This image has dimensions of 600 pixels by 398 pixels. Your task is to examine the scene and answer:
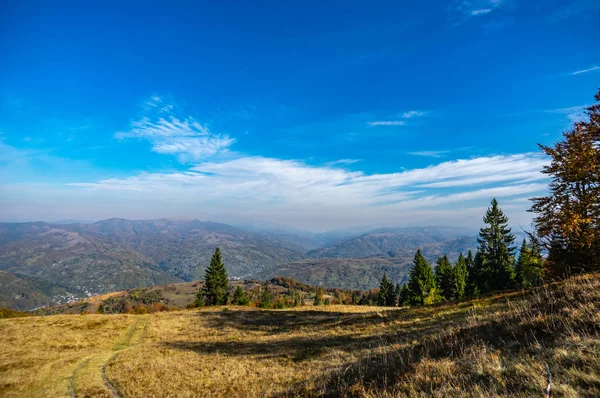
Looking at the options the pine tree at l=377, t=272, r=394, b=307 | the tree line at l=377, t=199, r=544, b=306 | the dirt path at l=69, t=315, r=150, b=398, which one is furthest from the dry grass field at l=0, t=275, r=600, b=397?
the pine tree at l=377, t=272, r=394, b=307

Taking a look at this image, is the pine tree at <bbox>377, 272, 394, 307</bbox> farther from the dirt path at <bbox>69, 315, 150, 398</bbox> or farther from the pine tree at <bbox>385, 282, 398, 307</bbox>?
the dirt path at <bbox>69, 315, 150, 398</bbox>

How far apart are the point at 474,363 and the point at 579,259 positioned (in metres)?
23.6

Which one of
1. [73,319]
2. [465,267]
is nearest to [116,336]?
[73,319]

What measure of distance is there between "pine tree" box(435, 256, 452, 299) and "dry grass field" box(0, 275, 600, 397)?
152 feet

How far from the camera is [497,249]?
55.8m

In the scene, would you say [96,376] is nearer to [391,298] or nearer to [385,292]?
[385,292]

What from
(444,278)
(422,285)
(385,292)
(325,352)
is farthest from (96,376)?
(385,292)

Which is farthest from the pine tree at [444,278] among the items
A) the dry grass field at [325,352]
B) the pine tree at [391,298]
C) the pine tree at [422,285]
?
the dry grass field at [325,352]

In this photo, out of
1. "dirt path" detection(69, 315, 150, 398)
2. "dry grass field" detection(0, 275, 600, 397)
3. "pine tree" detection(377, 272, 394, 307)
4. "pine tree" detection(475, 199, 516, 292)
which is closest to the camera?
"dry grass field" detection(0, 275, 600, 397)

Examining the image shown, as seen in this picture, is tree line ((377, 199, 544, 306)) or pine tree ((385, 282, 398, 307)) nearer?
tree line ((377, 199, 544, 306))

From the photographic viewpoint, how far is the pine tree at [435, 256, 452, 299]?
2605 inches

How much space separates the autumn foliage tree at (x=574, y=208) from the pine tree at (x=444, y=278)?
46.5m

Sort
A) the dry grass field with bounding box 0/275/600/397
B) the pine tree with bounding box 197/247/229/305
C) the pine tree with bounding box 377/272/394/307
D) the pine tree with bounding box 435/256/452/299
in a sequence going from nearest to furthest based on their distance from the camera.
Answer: the dry grass field with bounding box 0/275/600/397 → the pine tree with bounding box 435/256/452/299 → the pine tree with bounding box 197/247/229/305 → the pine tree with bounding box 377/272/394/307

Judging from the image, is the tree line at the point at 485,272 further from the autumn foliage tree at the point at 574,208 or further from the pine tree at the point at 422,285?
the autumn foliage tree at the point at 574,208
